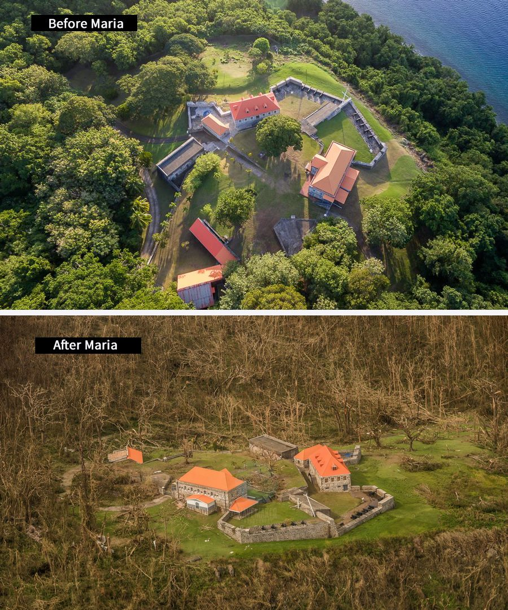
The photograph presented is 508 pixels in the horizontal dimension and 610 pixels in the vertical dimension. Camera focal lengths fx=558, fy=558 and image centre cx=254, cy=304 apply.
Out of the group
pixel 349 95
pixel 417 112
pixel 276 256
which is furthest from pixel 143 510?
pixel 417 112

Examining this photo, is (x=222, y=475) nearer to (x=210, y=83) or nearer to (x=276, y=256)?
(x=276, y=256)

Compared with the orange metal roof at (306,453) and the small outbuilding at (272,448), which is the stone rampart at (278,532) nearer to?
the orange metal roof at (306,453)

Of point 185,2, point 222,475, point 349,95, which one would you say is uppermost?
point 349,95

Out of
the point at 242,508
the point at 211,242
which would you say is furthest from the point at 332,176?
the point at 242,508

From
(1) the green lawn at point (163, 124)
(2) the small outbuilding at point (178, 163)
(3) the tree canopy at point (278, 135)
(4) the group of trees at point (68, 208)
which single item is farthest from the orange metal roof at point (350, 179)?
(4) the group of trees at point (68, 208)

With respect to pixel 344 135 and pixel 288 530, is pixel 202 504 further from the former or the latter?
pixel 344 135

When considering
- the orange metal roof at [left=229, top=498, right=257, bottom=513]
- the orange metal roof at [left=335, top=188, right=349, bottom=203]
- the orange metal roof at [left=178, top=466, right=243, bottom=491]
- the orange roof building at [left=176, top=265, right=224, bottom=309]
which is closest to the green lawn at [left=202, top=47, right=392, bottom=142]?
the orange metal roof at [left=335, top=188, right=349, bottom=203]

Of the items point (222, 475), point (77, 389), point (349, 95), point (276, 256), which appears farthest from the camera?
point (349, 95)

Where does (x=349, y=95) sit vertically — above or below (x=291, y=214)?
above
